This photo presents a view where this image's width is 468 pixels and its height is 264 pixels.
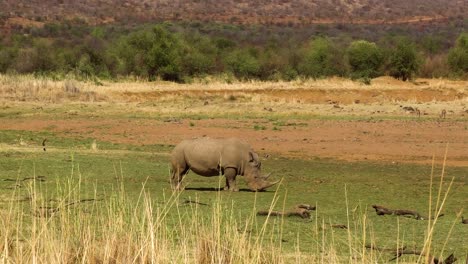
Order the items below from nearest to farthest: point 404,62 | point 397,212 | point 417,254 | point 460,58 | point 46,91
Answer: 1. point 417,254
2. point 397,212
3. point 46,91
4. point 404,62
5. point 460,58

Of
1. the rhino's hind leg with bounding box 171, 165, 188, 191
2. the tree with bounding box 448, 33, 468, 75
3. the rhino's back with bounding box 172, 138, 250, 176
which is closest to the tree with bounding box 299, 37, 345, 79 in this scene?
the tree with bounding box 448, 33, 468, 75

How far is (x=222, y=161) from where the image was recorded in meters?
15.1

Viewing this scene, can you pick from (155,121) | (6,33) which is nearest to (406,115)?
(155,121)

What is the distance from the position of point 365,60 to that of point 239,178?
3517 cm

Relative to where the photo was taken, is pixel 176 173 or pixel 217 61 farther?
pixel 217 61

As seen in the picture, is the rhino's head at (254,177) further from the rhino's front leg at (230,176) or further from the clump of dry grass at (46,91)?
the clump of dry grass at (46,91)

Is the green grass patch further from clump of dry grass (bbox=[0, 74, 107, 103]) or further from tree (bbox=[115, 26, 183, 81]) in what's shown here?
tree (bbox=[115, 26, 183, 81])

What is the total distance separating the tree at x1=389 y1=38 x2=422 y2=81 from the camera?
49.8 m

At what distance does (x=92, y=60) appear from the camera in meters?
53.2

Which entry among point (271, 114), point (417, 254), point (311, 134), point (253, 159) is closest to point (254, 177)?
point (253, 159)

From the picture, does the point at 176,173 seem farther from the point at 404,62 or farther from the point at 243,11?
the point at 243,11

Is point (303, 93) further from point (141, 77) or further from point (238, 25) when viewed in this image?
point (238, 25)

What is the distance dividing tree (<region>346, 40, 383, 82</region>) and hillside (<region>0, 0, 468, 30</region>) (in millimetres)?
47521

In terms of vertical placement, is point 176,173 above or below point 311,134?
above
